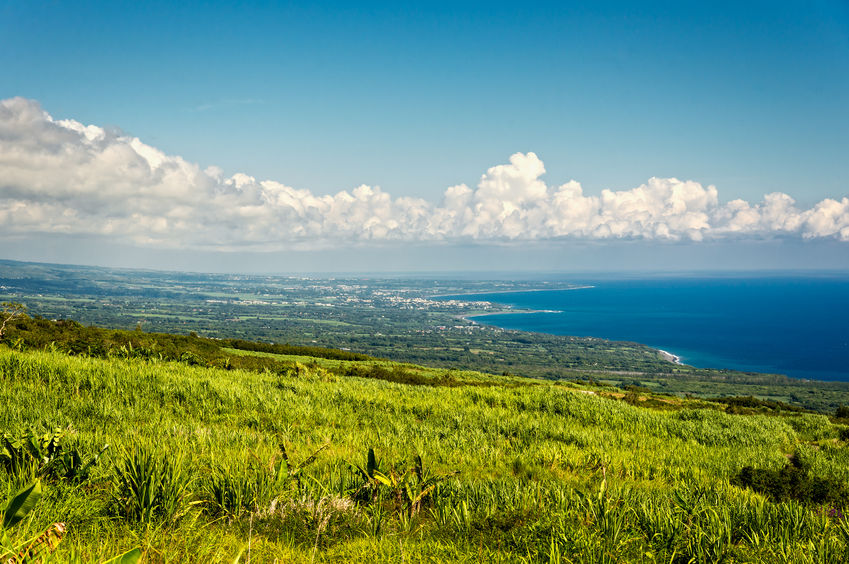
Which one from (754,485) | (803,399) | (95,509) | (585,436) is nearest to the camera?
(95,509)

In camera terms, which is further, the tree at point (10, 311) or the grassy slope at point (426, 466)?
the tree at point (10, 311)

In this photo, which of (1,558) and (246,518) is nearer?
(1,558)

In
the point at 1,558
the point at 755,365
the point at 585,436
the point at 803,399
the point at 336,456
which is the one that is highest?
the point at 1,558

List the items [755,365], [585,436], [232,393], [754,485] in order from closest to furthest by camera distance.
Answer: [754,485] → [585,436] → [232,393] → [755,365]

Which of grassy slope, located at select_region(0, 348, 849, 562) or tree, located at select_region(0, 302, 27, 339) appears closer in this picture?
grassy slope, located at select_region(0, 348, 849, 562)

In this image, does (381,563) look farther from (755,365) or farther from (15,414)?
(755,365)

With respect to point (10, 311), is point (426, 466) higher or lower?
lower

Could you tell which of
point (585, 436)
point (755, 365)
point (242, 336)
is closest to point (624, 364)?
point (755, 365)

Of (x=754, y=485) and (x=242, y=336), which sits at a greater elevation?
(x=754, y=485)
